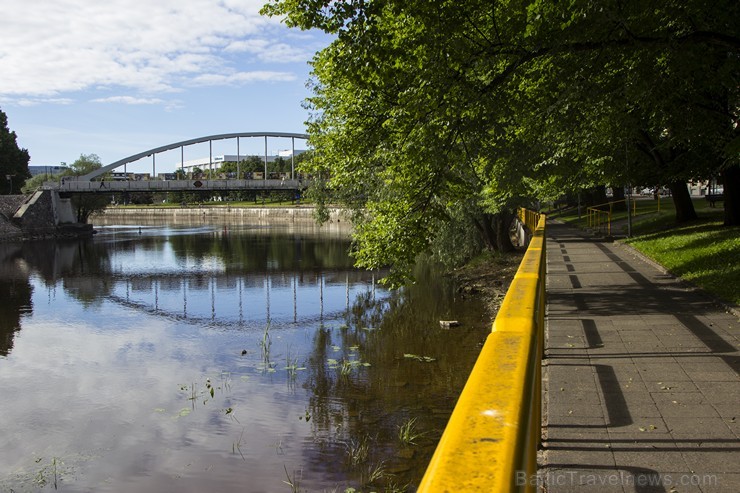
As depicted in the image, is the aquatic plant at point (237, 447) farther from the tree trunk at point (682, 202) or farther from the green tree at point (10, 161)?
the green tree at point (10, 161)

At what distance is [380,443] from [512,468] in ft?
26.6

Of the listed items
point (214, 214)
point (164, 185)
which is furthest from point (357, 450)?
point (214, 214)

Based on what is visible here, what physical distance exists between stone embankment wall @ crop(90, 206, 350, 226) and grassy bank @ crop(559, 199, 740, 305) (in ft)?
243

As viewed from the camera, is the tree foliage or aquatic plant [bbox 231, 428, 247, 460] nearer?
aquatic plant [bbox 231, 428, 247, 460]

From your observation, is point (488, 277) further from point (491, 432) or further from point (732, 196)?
point (491, 432)

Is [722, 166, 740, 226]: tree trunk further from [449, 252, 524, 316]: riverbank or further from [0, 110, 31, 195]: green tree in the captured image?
[0, 110, 31, 195]: green tree

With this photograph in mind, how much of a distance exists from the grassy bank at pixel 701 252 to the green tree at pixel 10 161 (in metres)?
76.0

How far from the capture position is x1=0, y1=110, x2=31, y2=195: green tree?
7812cm

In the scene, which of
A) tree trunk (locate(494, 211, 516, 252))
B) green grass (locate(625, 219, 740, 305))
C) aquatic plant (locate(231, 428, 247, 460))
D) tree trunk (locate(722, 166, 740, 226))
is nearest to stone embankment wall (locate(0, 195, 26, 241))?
tree trunk (locate(494, 211, 516, 252))

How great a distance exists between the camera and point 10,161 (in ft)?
261

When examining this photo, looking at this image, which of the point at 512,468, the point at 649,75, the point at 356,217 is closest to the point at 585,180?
the point at 356,217

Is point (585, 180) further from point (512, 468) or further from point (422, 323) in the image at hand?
point (512, 468)

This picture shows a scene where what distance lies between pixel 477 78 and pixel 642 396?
7158 millimetres

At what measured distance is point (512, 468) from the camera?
4.66ft
